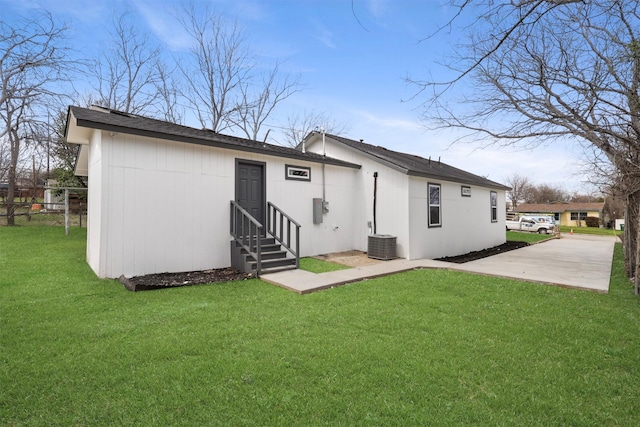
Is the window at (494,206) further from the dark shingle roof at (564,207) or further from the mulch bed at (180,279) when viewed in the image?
the dark shingle roof at (564,207)

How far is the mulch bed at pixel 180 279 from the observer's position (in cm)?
512

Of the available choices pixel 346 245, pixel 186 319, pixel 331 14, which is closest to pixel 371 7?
pixel 331 14

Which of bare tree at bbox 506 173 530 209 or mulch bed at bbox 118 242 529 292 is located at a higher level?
bare tree at bbox 506 173 530 209

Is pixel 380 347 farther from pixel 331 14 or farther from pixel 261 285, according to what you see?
pixel 331 14

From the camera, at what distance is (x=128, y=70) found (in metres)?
18.7

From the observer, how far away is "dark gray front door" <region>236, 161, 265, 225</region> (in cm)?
731

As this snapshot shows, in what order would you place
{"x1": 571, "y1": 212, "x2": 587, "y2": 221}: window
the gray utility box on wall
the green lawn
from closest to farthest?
the green lawn
the gray utility box on wall
{"x1": 571, "y1": 212, "x2": 587, "y2": 221}: window

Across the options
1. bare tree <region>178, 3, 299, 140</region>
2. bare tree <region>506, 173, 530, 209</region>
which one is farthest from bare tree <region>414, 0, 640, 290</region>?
bare tree <region>506, 173, 530, 209</region>

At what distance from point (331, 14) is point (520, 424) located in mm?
3997

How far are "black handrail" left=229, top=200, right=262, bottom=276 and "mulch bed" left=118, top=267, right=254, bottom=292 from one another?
0.42m

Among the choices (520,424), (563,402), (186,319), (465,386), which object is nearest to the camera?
(520,424)

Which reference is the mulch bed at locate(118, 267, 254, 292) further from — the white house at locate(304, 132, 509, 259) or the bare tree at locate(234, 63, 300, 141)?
the bare tree at locate(234, 63, 300, 141)

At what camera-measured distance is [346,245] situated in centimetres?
973

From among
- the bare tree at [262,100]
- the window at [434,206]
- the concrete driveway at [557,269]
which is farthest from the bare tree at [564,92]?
the bare tree at [262,100]
